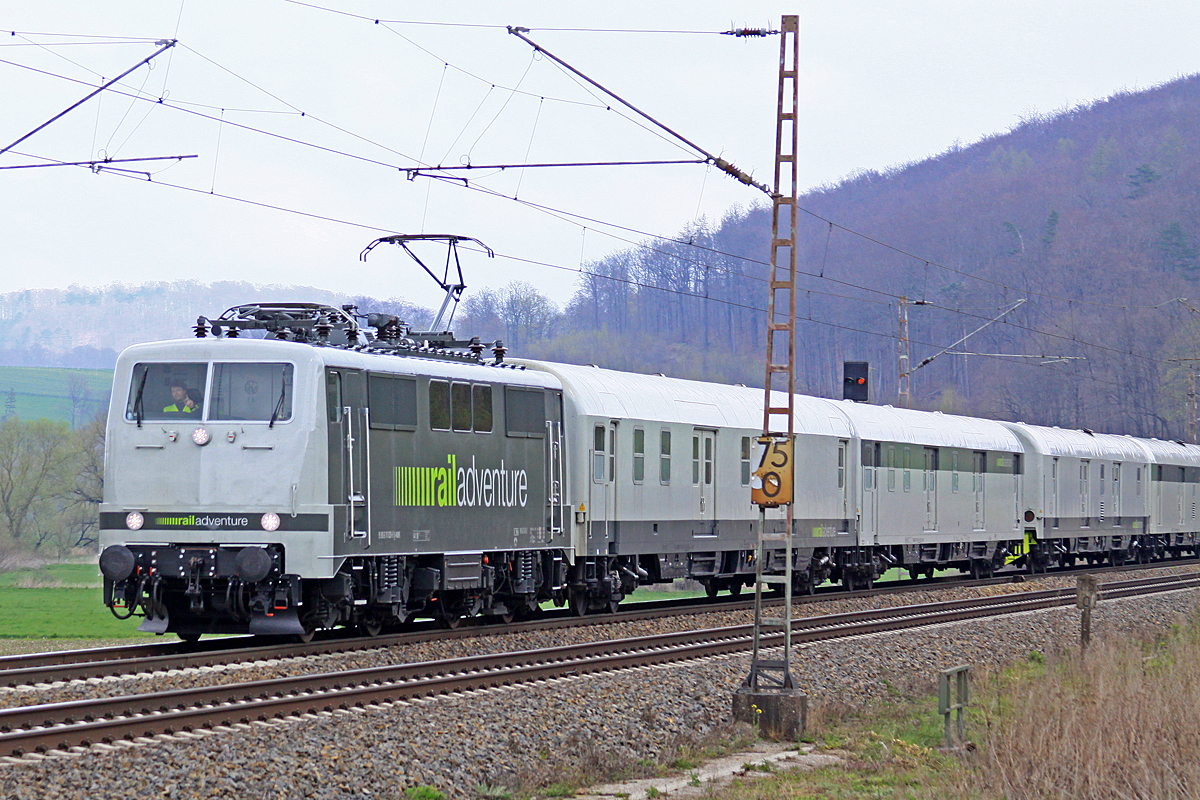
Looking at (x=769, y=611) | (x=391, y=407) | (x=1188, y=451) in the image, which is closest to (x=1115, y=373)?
(x=1188, y=451)

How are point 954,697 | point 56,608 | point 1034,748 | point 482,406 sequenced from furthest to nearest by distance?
point 56,608 → point 482,406 → point 954,697 → point 1034,748

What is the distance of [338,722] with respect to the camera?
12250 mm

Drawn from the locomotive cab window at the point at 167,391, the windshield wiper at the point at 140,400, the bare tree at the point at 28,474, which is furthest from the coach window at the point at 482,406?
the bare tree at the point at 28,474

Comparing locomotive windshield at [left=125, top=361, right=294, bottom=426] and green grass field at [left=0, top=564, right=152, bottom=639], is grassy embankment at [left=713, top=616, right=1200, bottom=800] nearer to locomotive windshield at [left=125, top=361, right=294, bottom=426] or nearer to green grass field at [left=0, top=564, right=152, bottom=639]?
locomotive windshield at [left=125, top=361, right=294, bottom=426]

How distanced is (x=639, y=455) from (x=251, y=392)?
8391 mm

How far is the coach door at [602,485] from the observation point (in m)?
22.7

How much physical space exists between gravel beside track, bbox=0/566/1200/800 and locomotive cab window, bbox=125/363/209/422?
3.52m

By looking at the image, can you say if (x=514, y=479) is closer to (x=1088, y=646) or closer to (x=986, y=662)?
(x=986, y=662)

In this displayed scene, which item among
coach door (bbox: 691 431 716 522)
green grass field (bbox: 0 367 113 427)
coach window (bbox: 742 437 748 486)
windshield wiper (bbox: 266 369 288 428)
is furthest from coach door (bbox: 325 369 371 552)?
green grass field (bbox: 0 367 113 427)

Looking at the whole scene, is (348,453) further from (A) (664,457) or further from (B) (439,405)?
(A) (664,457)

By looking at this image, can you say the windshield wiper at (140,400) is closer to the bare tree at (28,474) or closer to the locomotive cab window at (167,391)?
the locomotive cab window at (167,391)

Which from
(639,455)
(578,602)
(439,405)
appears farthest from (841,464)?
(439,405)

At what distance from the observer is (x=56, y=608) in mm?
33562

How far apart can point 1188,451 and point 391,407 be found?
138ft
